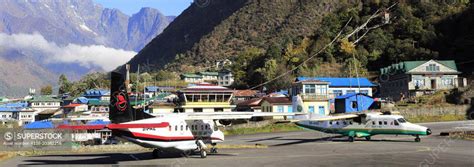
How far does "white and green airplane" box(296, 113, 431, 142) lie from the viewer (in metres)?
36.8

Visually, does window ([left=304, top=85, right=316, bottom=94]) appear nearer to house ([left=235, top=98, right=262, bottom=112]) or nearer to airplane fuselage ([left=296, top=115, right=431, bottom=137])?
house ([left=235, top=98, right=262, bottom=112])

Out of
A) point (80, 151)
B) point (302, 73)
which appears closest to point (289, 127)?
point (80, 151)

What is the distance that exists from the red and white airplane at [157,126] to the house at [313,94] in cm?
4028

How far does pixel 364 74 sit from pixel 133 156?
81098 mm

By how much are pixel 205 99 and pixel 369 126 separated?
3885cm

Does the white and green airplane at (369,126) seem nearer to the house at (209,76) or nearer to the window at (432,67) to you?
the window at (432,67)

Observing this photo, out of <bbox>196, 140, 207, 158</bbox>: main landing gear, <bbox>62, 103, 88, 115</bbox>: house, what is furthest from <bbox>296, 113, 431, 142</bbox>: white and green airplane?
<bbox>62, 103, 88, 115</bbox>: house

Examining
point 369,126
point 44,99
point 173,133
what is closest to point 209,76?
point 44,99

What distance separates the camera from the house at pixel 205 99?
73062 millimetres

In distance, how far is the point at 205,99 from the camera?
243 ft

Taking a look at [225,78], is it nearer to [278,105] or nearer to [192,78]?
[192,78]

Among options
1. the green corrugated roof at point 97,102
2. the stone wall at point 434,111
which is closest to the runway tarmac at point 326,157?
the stone wall at point 434,111

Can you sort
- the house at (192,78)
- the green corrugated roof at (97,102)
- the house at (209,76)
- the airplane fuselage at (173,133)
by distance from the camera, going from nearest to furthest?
the airplane fuselage at (173,133), the green corrugated roof at (97,102), the house at (192,78), the house at (209,76)

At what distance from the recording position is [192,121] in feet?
97.8
